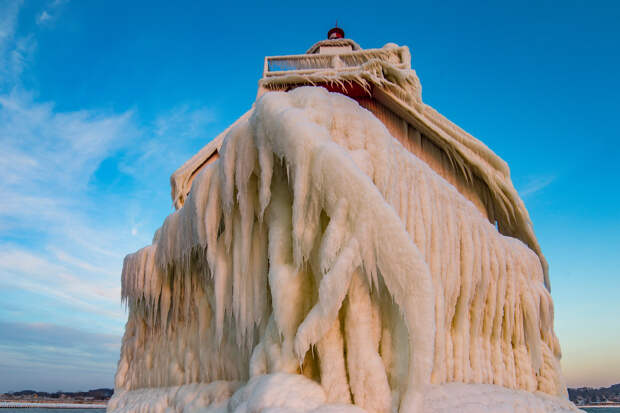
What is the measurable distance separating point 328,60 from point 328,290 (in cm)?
1078

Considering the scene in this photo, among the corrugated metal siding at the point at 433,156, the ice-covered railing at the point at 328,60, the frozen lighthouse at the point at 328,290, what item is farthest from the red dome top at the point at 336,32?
the frozen lighthouse at the point at 328,290

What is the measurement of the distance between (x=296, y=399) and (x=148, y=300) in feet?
15.5

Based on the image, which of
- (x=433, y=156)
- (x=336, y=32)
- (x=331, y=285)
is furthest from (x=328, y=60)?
(x=331, y=285)

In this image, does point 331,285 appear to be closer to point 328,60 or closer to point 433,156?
point 433,156

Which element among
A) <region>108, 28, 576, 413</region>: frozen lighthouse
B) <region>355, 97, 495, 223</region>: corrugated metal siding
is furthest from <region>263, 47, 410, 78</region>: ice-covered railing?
<region>108, 28, 576, 413</region>: frozen lighthouse

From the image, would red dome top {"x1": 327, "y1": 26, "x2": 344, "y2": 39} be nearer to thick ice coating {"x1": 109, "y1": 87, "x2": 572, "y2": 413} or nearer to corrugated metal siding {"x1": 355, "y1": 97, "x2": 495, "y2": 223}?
corrugated metal siding {"x1": 355, "y1": 97, "x2": 495, "y2": 223}

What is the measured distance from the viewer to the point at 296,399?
349 cm

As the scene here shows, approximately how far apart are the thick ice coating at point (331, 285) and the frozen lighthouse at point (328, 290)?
0.02 metres

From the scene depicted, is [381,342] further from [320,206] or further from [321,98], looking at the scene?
[321,98]

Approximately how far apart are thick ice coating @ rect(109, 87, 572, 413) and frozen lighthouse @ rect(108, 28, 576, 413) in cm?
2

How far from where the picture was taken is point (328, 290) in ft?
12.2

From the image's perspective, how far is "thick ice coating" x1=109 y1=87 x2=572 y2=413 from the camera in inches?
147

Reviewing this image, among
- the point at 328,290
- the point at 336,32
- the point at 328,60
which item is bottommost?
the point at 328,290

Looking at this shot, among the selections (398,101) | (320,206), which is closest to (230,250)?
(320,206)
